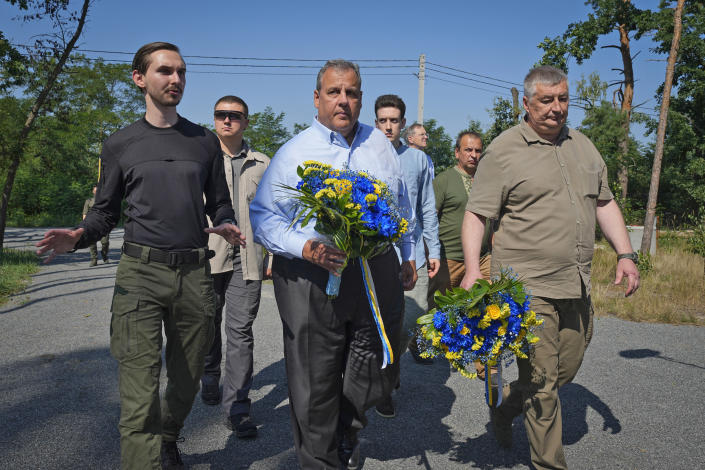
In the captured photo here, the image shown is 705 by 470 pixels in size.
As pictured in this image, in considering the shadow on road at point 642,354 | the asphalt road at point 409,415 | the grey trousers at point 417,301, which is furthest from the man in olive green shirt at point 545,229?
the shadow on road at point 642,354

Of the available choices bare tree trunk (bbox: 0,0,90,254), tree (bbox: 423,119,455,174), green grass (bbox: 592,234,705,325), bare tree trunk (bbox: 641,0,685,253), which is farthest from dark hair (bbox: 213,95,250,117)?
tree (bbox: 423,119,455,174)

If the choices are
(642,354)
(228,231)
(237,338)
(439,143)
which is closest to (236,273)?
(237,338)

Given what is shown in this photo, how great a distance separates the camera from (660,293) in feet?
34.5

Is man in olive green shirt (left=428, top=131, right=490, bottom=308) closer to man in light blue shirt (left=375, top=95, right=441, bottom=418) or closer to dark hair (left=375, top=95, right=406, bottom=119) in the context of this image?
man in light blue shirt (left=375, top=95, right=441, bottom=418)

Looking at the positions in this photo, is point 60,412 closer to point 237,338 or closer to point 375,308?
point 237,338

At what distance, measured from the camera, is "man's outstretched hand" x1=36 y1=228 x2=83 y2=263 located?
2.86m

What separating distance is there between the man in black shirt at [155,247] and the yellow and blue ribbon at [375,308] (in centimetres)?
94

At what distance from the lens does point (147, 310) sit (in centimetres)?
312

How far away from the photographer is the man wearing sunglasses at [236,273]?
14.6ft

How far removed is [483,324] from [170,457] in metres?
2.16

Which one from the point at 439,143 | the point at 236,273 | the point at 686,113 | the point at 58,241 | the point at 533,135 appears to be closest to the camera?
the point at 58,241

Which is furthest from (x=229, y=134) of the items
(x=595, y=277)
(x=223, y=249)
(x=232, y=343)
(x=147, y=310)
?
(x=595, y=277)

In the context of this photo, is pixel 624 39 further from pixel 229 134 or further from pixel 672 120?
pixel 229 134

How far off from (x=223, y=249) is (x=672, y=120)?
1203 inches
